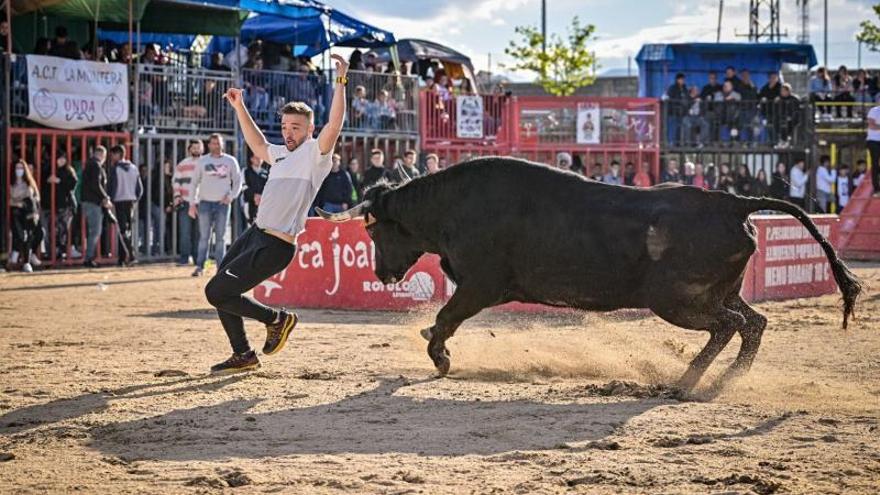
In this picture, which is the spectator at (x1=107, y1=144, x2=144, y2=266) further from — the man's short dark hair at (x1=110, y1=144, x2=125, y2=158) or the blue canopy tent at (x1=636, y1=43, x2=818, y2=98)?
the blue canopy tent at (x1=636, y1=43, x2=818, y2=98)

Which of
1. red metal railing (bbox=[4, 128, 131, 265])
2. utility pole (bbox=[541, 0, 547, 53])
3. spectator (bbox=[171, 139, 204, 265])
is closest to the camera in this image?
spectator (bbox=[171, 139, 204, 265])

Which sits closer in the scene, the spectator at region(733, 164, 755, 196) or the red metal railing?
the red metal railing

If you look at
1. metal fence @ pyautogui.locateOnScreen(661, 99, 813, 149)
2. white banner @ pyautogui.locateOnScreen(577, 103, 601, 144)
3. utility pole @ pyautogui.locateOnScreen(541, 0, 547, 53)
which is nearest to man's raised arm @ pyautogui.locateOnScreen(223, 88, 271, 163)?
white banner @ pyautogui.locateOnScreen(577, 103, 601, 144)

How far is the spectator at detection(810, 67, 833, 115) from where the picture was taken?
110 ft

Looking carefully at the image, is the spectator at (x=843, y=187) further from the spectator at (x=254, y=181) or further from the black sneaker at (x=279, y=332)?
the black sneaker at (x=279, y=332)

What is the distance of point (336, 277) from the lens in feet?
48.5

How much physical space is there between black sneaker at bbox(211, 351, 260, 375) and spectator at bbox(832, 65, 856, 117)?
26.5m

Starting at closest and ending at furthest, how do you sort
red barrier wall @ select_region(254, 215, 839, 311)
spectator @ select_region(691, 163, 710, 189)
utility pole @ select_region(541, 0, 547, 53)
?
red barrier wall @ select_region(254, 215, 839, 311) → spectator @ select_region(691, 163, 710, 189) → utility pole @ select_region(541, 0, 547, 53)

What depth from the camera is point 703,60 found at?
119 ft

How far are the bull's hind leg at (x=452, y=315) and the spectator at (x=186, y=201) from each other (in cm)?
1048

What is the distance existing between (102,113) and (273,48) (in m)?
5.28

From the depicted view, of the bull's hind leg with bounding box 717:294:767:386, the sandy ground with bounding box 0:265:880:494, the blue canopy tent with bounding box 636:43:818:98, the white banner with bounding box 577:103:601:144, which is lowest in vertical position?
the sandy ground with bounding box 0:265:880:494

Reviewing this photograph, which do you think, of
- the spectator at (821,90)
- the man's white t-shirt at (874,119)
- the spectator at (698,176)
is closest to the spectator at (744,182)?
the spectator at (698,176)

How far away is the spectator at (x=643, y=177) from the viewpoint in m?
26.4
